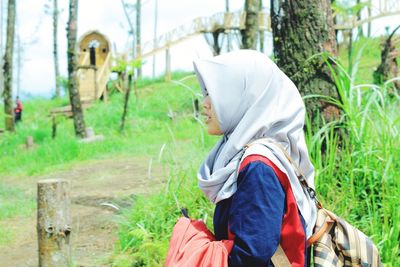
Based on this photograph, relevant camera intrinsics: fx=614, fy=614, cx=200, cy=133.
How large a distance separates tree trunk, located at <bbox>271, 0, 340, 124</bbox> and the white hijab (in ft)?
7.89

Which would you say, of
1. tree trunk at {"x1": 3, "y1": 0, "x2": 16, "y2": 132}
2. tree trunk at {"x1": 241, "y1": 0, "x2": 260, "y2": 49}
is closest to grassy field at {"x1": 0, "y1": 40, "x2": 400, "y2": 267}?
tree trunk at {"x1": 241, "y1": 0, "x2": 260, "y2": 49}

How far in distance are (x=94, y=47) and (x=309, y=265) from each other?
25.6 meters

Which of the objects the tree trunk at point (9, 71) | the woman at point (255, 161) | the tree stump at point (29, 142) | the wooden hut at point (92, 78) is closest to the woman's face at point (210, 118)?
the woman at point (255, 161)

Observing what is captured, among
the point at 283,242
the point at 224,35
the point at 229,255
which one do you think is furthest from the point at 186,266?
the point at 224,35

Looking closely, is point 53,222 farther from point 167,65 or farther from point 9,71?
point 167,65

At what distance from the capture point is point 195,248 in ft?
7.17

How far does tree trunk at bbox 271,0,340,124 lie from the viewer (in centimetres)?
461

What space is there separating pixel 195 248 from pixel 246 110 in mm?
528

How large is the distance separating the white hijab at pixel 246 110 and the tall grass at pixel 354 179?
1984 mm

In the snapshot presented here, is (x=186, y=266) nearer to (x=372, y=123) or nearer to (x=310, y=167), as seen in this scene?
(x=310, y=167)

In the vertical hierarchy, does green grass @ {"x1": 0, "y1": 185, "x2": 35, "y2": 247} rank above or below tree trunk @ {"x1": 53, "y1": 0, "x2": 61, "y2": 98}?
below

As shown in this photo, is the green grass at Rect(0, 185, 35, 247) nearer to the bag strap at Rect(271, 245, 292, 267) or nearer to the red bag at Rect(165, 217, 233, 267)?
the red bag at Rect(165, 217, 233, 267)

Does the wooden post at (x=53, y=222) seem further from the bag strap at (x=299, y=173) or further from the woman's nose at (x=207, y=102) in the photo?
the bag strap at (x=299, y=173)

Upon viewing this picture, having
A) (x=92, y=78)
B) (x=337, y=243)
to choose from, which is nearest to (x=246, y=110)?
(x=337, y=243)
